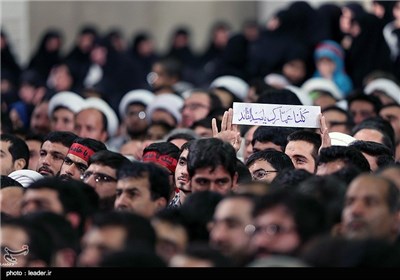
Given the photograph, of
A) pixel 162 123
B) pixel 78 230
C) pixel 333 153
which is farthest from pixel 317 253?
pixel 162 123

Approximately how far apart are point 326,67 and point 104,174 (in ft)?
24.4

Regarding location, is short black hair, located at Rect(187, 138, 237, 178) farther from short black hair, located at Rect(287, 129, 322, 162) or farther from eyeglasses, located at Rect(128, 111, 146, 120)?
eyeglasses, located at Rect(128, 111, 146, 120)

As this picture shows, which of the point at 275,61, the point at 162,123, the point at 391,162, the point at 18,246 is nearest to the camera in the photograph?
the point at 18,246

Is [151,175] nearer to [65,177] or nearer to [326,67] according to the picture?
[65,177]

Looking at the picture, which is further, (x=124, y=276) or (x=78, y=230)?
(x=78, y=230)

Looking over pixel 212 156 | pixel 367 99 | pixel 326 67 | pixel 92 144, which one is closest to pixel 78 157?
pixel 92 144

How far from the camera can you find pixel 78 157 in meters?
11.4

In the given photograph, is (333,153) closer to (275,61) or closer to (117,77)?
(275,61)

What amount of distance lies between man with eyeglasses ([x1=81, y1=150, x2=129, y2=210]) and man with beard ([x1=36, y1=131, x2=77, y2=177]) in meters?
1.12

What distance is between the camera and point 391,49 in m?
18.8

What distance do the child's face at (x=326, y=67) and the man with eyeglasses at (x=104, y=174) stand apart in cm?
707

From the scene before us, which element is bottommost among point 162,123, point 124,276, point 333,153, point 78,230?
point 124,276

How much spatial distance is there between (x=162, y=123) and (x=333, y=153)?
4.70 m

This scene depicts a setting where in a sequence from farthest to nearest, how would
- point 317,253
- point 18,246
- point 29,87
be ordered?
1. point 29,87
2. point 18,246
3. point 317,253
